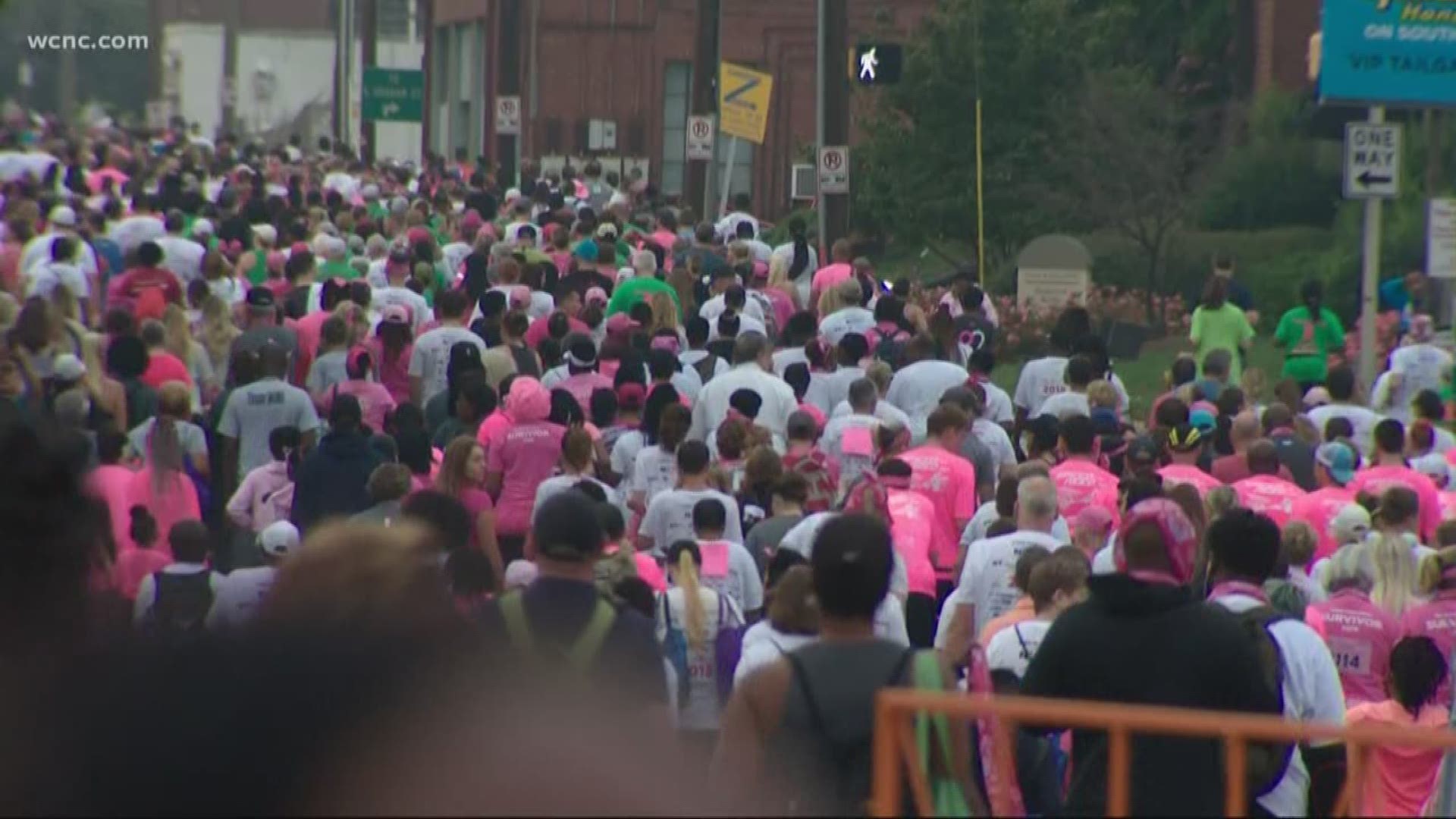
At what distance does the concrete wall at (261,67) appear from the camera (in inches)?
3548

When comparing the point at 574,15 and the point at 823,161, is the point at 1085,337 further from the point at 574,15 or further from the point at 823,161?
the point at 574,15

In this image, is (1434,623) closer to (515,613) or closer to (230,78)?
(515,613)

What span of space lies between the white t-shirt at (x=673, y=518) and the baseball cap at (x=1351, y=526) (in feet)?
7.78

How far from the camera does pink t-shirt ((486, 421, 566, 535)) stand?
38.7 ft

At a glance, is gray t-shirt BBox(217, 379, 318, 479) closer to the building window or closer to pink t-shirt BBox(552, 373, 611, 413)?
pink t-shirt BBox(552, 373, 611, 413)

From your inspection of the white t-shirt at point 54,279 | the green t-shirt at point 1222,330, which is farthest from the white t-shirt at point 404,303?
the green t-shirt at point 1222,330

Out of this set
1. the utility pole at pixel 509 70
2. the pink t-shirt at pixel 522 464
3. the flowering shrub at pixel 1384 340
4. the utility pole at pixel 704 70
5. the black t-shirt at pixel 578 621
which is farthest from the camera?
the utility pole at pixel 509 70

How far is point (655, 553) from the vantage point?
10328mm

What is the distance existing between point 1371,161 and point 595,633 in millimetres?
13949

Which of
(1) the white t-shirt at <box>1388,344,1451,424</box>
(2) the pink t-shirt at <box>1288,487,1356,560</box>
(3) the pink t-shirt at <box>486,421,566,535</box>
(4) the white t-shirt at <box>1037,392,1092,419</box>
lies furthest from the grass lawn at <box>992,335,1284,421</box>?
(2) the pink t-shirt at <box>1288,487,1356,560</box>

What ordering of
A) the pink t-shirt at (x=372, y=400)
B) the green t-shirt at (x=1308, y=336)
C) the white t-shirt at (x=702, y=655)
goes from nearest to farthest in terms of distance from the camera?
the white t-shirt at (x=702, y=655) → the pink t-shirt at (x=372, y=400) → the green t-shirt at (x=1308, y=336)

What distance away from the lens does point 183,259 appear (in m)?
19.0

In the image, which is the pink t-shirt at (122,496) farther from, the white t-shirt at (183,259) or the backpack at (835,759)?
the white t-shirt at (183,259)

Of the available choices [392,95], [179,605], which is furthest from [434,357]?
[392,95]
